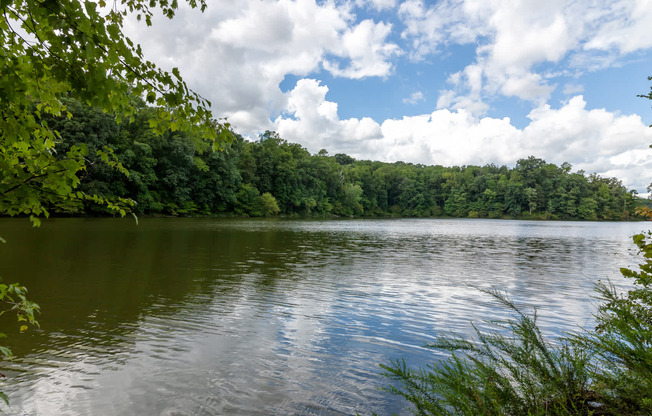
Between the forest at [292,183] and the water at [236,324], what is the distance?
324 centimetres

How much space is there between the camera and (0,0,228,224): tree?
2271 millimetres

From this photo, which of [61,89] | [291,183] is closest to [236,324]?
[61,89]

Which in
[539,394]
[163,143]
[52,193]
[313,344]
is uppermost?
[163,143]

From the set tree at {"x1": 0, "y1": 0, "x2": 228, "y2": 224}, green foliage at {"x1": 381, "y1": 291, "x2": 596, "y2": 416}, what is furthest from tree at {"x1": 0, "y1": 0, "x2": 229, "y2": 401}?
green foliage at {"x1": 381, "y1": 291, "x2": 596, "y2": 416}

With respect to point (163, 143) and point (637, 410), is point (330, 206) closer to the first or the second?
point (163, 143)

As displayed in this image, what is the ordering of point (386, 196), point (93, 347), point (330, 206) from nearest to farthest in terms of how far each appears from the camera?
point (93, 347) < point (330, 206) < point (386, 196)

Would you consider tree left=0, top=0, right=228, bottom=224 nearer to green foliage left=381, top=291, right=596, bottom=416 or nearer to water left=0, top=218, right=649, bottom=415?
green foliage left=381, top=291, right=596, bottom=416

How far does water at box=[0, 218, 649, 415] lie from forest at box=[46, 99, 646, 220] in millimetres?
3239

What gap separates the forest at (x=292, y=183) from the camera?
2128 inches

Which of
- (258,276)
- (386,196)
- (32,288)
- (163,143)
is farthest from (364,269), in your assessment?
(386,196)

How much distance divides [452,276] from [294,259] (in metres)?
7.38

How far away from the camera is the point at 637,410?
9.33 feet

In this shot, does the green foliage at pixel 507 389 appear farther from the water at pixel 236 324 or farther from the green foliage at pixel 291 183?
the green foliage at pixel 291 183

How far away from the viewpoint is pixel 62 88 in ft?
10.6
